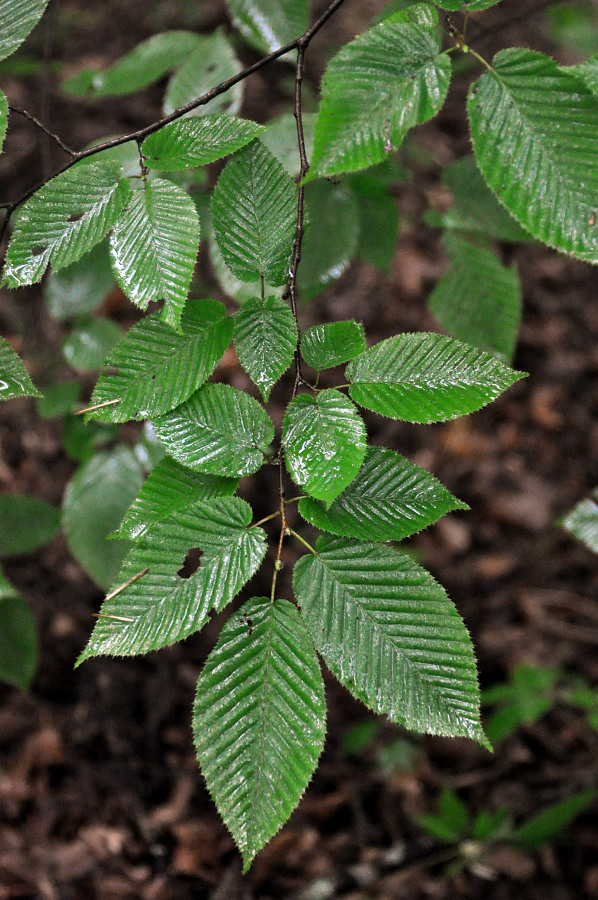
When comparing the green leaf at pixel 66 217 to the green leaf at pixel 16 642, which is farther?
the green leaf at pixel 16 642

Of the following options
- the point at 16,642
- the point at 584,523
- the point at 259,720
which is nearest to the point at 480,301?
the point at 584,523

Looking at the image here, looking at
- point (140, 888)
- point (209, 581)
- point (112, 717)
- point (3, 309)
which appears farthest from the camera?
point (3, 309)

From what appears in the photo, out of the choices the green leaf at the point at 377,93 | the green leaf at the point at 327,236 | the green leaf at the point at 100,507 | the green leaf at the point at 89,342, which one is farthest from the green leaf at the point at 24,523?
the green leaf at the point at 377,93

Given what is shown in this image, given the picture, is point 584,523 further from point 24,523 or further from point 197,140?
point 24,523

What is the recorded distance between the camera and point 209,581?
0.76 meters

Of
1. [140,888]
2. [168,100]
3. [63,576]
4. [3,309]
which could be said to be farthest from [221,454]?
[3,309]

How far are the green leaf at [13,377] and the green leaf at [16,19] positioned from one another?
405mm

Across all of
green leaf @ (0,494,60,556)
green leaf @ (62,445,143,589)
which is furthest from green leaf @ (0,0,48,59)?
green leaf @ (0,494,60,556)

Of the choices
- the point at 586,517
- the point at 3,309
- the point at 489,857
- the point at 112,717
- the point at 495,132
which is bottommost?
the point at 489,857

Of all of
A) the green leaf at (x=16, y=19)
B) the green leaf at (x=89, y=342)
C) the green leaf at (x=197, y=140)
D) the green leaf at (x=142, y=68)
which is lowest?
the green leaf at (x=89, y=342)

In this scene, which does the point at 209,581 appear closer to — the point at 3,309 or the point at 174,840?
the point at 174,840

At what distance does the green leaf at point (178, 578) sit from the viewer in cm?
74

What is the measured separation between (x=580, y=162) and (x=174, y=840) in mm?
1903

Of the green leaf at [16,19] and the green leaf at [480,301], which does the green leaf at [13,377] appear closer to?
the green leaf at [16,19]
